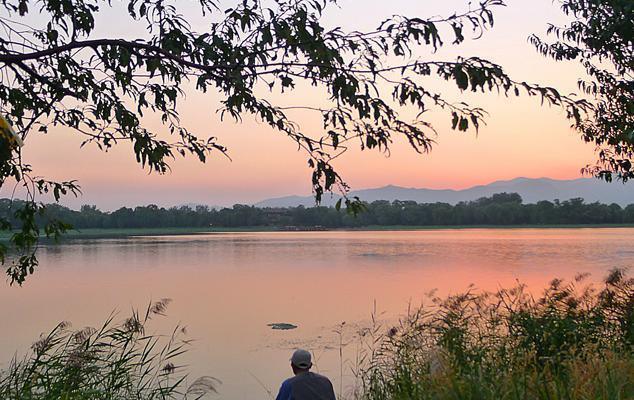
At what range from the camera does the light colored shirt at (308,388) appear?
5684 mm

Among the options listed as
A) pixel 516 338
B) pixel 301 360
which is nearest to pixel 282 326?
pixel 516 338

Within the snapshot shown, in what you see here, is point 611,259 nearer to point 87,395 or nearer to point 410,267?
point 410,267

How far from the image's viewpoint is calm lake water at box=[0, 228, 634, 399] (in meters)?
Result: 14.1

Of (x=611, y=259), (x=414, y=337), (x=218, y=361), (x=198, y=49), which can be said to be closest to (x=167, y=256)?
(x=611, y=259)

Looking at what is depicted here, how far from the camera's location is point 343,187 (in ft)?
13.5

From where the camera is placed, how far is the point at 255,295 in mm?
24891

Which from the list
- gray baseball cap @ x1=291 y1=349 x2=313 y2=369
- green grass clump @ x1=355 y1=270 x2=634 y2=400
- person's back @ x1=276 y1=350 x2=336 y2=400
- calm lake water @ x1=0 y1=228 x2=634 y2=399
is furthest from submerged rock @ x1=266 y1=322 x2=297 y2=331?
person's back @ x1=276 y1=350 x2=336 y2=400

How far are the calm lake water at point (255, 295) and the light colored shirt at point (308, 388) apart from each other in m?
5.43

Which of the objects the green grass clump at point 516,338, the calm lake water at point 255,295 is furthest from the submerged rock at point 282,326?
the green grass clump at point 516,338

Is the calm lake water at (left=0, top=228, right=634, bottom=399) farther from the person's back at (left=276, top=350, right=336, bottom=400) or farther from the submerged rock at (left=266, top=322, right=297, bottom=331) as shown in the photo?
the person's back at (left=276, top=350, right=336, bottom=400)

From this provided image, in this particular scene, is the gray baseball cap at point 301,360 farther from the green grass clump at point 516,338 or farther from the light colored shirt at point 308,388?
the green grass clump at point 516,338

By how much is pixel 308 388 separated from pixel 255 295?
63.9ft

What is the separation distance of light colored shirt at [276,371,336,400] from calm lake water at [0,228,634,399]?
5.43m

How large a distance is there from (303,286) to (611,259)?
71.5ft
